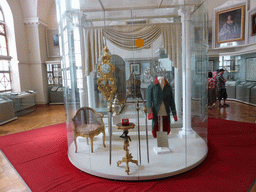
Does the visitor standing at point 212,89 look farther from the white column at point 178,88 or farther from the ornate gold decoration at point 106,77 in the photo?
the ornate gold decoration at point 106,77

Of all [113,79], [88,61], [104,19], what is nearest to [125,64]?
[113,79]

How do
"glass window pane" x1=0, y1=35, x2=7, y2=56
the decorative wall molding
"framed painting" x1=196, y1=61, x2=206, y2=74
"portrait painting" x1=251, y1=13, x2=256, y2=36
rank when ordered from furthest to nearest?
the decorative wall molding, "glass window pane" x1=0, y1=35, x2=7, y2=56, "portrait painting" x1=251, y1=13, x2=256, y2=36, "framed painting" x1=196, y1=61, x2=206, y2=74

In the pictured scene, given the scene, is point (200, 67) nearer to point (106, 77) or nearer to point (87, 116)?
point (106, 77)

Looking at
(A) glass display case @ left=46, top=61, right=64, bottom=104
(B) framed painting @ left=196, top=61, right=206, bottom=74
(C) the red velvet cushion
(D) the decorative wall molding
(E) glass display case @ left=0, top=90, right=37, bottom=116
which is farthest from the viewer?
(A) glass display case @ left=46, top=61, right=64, bottom=104

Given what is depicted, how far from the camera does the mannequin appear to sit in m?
3.03

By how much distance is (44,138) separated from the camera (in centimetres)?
493

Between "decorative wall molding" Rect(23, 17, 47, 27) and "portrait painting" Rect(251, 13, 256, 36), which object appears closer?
"portrait painting" Rect(251, 13, 256, 36)

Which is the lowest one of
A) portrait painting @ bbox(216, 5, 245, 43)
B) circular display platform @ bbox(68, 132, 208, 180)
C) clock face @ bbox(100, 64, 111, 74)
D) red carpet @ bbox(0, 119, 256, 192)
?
red carpet @ bbox(0, 119, 256, 192)

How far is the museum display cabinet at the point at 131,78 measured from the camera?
3.03 meters

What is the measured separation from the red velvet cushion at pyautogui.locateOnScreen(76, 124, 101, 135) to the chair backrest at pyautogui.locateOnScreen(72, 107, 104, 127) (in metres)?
0.08

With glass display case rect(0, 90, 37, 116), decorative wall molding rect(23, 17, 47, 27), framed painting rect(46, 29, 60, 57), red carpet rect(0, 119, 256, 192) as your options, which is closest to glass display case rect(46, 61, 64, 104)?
framed painting rect(46, 29, 60, 57)

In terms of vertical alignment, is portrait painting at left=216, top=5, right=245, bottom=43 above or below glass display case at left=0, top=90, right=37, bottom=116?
above

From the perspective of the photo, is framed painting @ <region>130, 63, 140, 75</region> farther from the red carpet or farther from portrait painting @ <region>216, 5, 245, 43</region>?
portrait painting @ <region>216, 5, 245, 43</region>

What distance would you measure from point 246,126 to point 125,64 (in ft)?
13.5
